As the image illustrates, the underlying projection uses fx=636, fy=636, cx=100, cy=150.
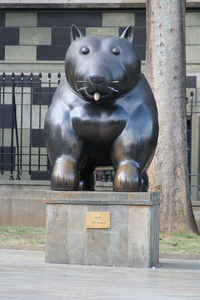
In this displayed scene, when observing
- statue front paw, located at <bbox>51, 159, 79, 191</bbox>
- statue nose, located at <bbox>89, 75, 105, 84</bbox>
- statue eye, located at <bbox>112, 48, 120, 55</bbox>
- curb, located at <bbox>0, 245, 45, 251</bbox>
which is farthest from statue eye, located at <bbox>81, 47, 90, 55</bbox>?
curb, located at <bbox>0, 245, 45, 251</bbox>

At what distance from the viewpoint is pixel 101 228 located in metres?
6.00

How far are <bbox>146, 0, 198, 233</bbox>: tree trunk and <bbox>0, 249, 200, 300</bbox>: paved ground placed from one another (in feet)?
10.9

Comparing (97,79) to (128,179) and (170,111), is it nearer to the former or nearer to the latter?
(128,179)

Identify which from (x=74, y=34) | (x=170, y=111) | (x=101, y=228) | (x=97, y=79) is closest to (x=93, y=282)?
(x=101, y=228)

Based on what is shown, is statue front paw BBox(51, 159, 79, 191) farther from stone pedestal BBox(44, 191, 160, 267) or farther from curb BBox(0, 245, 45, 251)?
curb BBox(0, 245, 45, 251)

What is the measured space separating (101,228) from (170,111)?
4.12 metres

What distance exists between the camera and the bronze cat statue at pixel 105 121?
5984mm

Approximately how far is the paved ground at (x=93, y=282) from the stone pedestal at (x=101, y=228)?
5.7 inches

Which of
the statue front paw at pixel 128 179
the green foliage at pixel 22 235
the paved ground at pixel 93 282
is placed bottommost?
the paved ground at pixel 93 282

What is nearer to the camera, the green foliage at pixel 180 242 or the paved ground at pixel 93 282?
the paved ground at pixel 93 282

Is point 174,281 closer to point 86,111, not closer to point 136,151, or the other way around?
point 136,151

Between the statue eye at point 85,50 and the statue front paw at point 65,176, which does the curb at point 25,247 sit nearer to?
the statue front paw at point 65,176

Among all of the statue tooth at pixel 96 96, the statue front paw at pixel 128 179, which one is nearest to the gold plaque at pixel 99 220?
the statue front paw at pixel 128 179

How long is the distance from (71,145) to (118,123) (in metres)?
0.50
